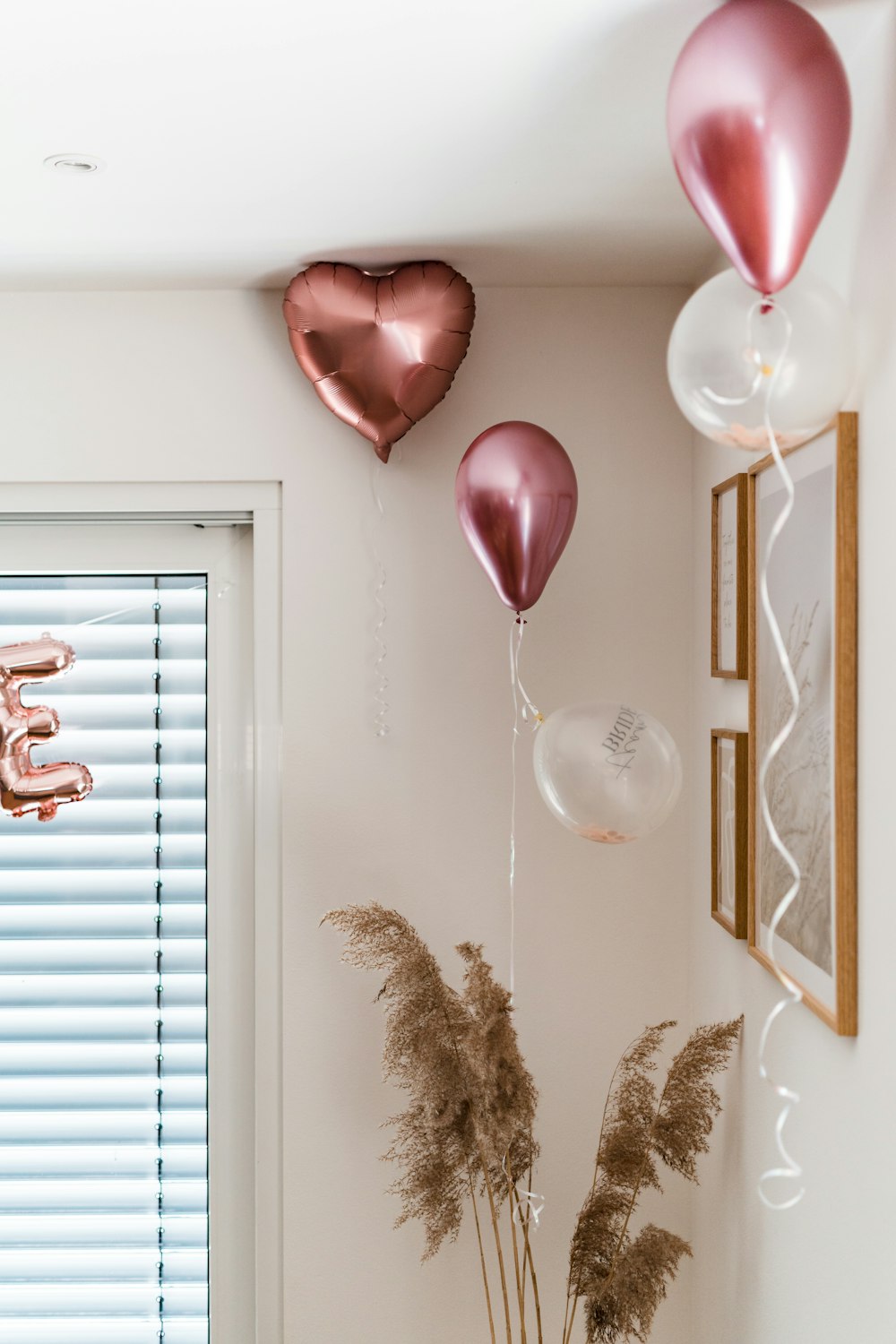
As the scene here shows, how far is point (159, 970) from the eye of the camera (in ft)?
7.41

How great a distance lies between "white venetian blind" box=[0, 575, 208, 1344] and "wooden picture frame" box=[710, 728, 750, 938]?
1003 millimetres

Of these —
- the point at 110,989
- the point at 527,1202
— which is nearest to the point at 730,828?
the point at 527,1202

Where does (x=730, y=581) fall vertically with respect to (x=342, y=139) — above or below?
below

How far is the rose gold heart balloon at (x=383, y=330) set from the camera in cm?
195

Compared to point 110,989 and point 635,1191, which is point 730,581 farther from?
point 110,989

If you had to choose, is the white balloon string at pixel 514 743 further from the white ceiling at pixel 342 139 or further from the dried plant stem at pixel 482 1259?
the white ceiling at pixel 342 139

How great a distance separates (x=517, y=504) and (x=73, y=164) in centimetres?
78

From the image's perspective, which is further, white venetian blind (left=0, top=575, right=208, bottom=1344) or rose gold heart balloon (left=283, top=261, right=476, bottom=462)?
white venetian blind (left=0, top=575, right=208, bottom=1344)

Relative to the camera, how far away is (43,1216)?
223 cm

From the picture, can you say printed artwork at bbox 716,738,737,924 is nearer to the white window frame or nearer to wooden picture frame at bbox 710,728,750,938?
wooden picture frame at bbox 710,728,750,938

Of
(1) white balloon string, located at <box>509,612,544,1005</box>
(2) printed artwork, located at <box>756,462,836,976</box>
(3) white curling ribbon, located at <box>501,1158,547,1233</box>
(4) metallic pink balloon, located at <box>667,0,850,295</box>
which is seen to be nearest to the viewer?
(4) metallic pink balloon, located at <box>667,0,850,295</box>

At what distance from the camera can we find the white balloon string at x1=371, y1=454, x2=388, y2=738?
216cm

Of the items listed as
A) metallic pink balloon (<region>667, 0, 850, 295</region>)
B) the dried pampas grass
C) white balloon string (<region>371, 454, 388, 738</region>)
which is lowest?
the dried pampas grass

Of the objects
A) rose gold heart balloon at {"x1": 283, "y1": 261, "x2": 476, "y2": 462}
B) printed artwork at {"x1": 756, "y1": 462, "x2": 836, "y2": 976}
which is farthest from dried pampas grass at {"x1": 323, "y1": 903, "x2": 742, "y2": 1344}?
rose gold heart balloon at {"x1": 283, "y1": 261, "x2": 476, "y2": 462}
